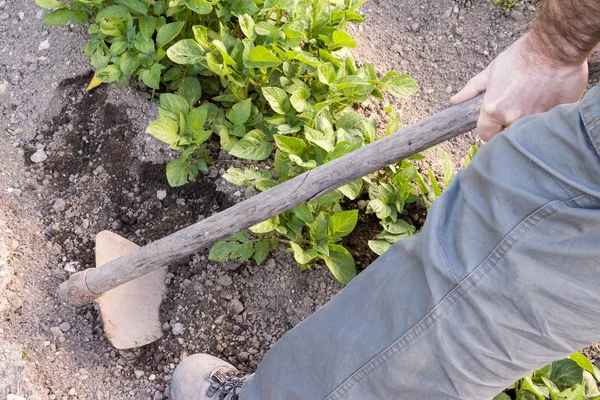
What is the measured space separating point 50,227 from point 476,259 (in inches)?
67.9

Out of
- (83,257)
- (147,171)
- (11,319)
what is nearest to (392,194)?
(147,171)

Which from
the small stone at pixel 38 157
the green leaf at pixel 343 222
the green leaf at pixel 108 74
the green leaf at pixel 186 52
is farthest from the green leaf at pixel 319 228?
the small stone at pixel 38 157

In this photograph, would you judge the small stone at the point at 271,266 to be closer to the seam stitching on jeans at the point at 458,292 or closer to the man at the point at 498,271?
the man at the point at 498,271

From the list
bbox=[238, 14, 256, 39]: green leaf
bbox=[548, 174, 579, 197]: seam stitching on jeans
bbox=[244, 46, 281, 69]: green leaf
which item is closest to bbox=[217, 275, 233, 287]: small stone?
bbox=[244, 46, 281, 69]: green leaf

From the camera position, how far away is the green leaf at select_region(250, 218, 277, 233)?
180 cm

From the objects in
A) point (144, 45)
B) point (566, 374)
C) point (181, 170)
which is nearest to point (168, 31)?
point (144, 45)

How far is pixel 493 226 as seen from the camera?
1.11m

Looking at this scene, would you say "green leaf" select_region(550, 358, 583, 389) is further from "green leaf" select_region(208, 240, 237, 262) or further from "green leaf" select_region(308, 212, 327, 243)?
"green leaf" select_region(208, 240, 237, 262)

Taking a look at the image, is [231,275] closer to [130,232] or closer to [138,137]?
[130,232]

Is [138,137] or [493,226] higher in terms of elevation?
[493,226]

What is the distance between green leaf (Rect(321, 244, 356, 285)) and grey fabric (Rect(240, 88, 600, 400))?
1.66 ft

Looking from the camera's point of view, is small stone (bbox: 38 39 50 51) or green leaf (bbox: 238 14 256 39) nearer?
green leaf (bbox: 238 14 256 39)

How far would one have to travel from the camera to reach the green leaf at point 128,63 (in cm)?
212

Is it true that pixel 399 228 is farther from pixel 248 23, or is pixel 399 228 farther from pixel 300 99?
pixel 248 23
